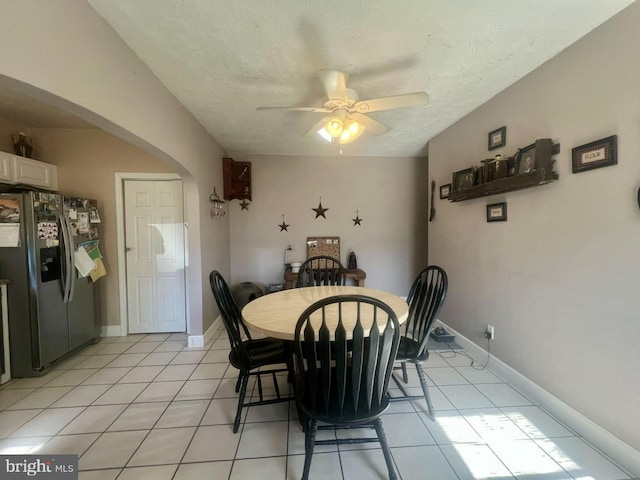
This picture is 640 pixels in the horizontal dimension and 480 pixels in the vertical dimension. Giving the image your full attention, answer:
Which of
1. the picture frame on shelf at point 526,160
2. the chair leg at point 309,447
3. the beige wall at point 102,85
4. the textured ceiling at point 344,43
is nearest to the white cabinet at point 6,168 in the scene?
the beige wall at point 102,85

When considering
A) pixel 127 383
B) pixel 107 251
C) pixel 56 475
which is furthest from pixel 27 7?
pixel 107 251

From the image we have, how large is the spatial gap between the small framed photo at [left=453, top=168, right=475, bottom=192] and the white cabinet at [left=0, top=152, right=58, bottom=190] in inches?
168

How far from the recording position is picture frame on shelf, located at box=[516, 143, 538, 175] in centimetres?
191

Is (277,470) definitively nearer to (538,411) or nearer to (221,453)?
(221,453)

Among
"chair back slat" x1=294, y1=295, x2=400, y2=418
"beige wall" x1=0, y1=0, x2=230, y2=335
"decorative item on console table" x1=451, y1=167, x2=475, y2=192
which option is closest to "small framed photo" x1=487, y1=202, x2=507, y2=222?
"decorative item on console table" x1=451, y1=167, x2=475, y2=192

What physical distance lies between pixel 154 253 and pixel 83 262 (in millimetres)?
656

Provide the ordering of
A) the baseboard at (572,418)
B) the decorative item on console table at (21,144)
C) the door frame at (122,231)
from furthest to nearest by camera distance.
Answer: the door frame at (122,231) < the decorative item on console table at (21,144) < the baseboard at (572,418)

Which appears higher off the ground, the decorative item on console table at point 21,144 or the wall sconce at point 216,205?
the decorative item on console table at point 21,144

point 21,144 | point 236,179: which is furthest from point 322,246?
point 21,144

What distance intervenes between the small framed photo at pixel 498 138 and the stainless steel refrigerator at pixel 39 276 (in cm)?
406

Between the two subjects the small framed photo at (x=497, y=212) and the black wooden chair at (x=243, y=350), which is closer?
the black wooden chair at (x=243, y=350)

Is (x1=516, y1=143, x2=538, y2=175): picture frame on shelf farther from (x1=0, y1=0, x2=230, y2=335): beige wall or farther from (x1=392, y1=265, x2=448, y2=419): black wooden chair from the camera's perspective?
(x1=0, y1=0, x2=230, y2=335): beige wall

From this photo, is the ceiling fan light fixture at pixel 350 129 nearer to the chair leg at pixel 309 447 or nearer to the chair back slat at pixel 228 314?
the chair back slat at pixel 228 314

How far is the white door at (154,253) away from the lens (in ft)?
10.6
